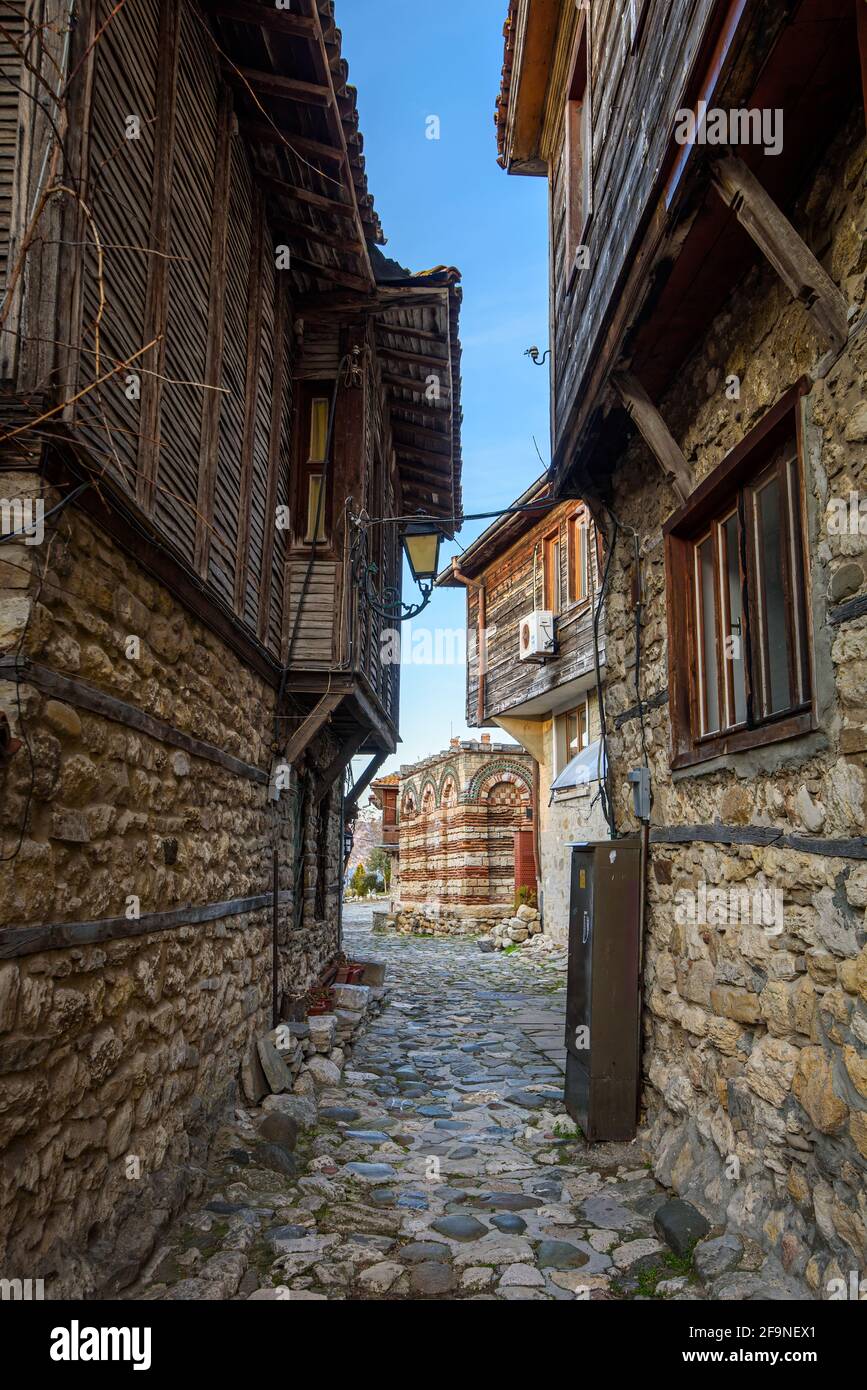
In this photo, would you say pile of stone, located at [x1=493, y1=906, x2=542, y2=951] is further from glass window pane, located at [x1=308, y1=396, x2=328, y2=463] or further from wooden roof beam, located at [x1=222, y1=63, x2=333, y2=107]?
wooden roof beam, located at [x1=222, y1=63, x2=333, y2=107]

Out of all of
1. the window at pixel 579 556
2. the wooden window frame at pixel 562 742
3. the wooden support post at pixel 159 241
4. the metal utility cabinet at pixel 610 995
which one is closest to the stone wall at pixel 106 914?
the wooden support post at pixel 159 241

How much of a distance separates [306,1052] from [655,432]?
16.8 feet

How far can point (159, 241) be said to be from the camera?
425 centimetres

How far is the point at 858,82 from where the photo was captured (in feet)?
9.90

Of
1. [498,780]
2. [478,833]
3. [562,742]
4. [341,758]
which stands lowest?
[478,833]

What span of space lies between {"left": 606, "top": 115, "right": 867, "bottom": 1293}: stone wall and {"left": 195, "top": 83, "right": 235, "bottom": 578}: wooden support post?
265cm

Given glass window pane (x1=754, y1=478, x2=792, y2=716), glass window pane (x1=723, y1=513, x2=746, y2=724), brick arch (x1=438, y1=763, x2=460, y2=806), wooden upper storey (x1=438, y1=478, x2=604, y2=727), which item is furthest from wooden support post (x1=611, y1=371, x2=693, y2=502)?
brick arch (x1=438, y1=763, x2=460, y2=806)

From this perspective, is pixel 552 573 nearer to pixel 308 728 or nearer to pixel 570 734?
pixel 570 734

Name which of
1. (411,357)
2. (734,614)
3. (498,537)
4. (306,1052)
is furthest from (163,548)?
Result: (498,537)

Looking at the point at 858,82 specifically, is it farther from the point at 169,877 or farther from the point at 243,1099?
the point at 243,1099

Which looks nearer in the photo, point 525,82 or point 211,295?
point 211,295

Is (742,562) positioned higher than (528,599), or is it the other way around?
(528,599)

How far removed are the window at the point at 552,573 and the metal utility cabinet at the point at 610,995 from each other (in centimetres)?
963
